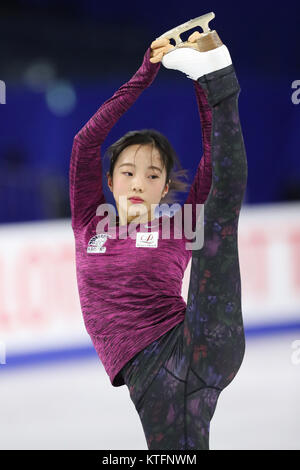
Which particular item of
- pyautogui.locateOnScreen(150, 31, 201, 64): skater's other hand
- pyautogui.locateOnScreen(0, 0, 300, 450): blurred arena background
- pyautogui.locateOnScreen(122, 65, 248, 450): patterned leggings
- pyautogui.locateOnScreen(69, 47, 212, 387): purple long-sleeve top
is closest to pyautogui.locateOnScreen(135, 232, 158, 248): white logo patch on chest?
pyautogui.locateOnScreen(69, 47, 212, 387): purple long-sleeve top

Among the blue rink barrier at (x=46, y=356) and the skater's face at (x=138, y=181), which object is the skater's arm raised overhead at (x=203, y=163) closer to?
the skater's face at (x=138, y=181)

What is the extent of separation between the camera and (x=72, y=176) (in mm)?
2408

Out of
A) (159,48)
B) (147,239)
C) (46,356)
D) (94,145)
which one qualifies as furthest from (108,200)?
(159,48)

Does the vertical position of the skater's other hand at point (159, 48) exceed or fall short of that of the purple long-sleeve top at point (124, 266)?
it exceeds it

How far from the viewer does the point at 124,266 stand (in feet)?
7.15

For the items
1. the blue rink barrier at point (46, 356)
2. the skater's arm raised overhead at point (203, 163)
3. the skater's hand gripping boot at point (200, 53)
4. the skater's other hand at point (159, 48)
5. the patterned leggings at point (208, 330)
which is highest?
the skater's other hand at point (159, 48)

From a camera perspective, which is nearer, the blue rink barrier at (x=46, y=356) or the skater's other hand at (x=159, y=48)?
the skater's other hand at (x=159, y=48)

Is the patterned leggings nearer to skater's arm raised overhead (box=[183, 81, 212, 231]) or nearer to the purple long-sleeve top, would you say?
the purple long-sleeve top

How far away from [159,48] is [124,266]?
2.11 ft

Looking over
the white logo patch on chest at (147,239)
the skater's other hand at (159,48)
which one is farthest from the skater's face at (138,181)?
the skater's other hand at (159,48)

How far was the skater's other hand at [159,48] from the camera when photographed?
208 centimetres

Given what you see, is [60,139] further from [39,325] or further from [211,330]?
[211,330]

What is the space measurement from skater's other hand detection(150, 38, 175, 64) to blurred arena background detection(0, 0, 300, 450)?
1.64ft

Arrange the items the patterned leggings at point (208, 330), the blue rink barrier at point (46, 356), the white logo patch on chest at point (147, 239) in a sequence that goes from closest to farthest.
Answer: the patterned leggings at point (208, 330)
the white logo patch on chest at point (147, 239)
the blue rink barrier at point (46, 356)
